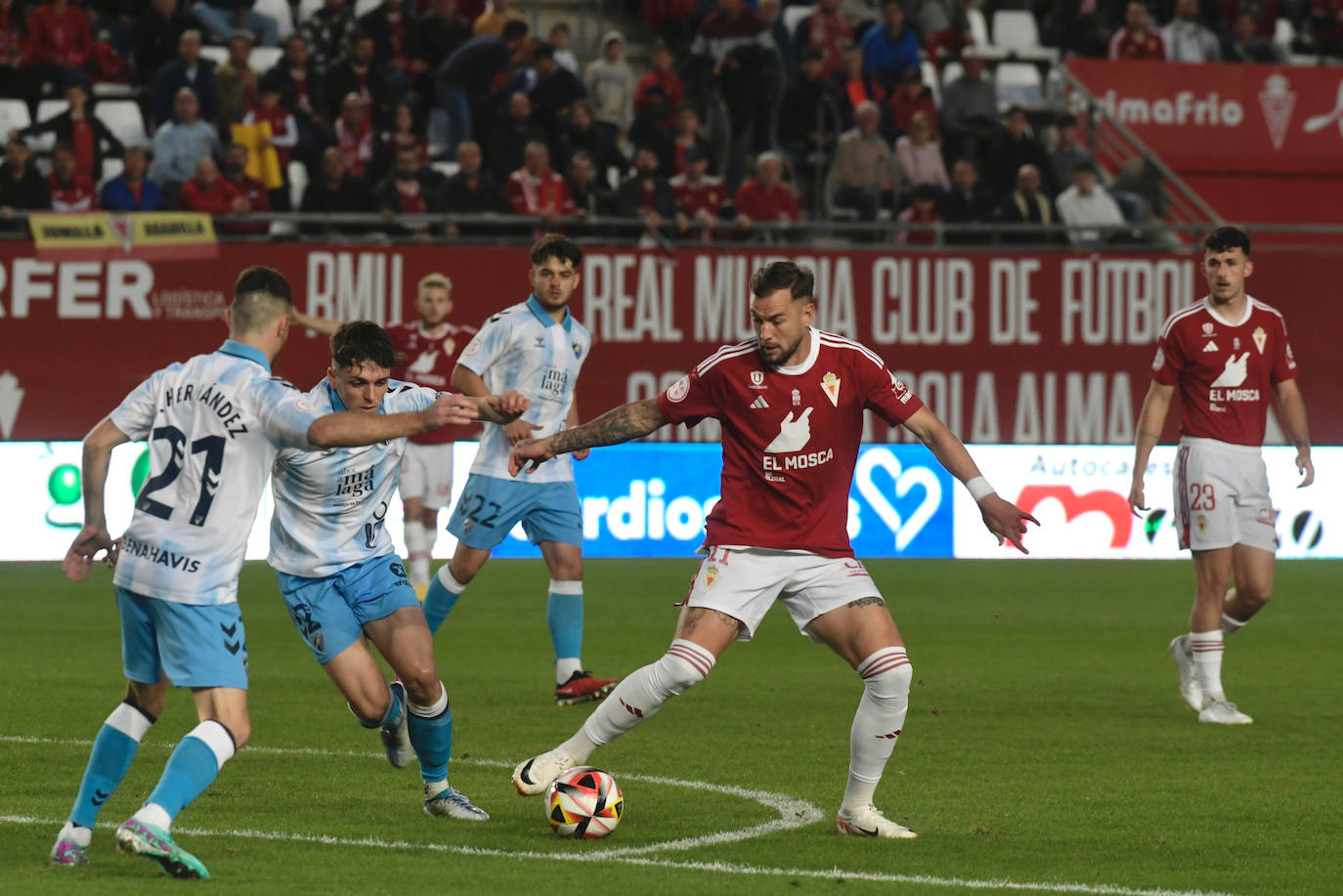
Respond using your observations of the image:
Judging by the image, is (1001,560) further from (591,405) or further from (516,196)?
(516,196)

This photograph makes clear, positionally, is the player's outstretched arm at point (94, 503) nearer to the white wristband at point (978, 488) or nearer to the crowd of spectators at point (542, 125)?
the white wristband at point (978, 488)

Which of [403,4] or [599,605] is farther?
[403,4]

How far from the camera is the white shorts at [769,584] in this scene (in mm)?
7117

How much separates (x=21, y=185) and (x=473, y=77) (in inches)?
198

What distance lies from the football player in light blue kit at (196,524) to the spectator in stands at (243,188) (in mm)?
12771

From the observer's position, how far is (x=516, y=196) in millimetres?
19531

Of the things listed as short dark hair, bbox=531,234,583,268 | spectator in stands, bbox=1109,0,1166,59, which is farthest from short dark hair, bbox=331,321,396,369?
spectator in stands, bbox=1109,0,1166,59

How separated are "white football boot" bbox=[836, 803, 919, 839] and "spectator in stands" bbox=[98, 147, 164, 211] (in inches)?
528

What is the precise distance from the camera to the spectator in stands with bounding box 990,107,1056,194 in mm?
21656

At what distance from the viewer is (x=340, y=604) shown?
298 inches

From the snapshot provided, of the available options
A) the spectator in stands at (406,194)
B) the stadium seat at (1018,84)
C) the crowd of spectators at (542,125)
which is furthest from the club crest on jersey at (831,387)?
Result: the stadium seat at (1018,84)

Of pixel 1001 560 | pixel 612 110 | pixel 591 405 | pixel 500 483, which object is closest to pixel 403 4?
pixel 612 110

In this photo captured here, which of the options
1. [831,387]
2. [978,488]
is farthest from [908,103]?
[978,488]

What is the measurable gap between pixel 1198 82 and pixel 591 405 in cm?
991
